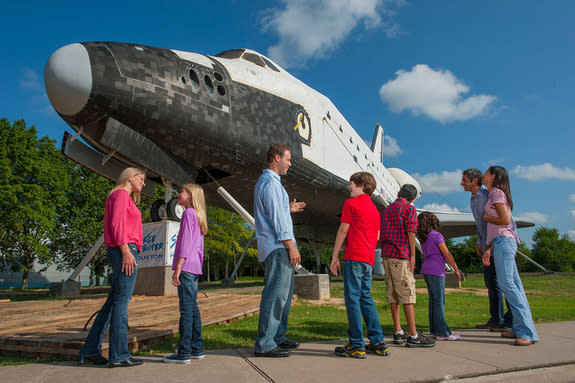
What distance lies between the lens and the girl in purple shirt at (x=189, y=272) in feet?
9.64

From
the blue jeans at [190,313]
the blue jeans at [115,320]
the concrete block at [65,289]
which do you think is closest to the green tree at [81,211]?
the concrete block at [65,289]

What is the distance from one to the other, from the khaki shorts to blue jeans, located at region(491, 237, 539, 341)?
1.06 metres

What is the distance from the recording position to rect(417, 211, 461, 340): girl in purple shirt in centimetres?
401

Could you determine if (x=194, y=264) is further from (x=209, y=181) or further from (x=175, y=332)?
(x=209, y=181)

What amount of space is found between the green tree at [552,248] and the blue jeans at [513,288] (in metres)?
65.7

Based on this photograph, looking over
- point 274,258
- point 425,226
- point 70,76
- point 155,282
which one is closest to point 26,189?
point 155,282

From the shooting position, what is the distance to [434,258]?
4207 mm

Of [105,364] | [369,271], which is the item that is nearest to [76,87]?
[105,364]

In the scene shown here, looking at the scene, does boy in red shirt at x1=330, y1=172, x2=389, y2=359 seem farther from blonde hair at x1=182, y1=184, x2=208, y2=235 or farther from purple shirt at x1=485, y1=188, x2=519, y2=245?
purple shirt at x1=485, y1=188, x2=519, y2=245

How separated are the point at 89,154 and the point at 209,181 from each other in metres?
2.46

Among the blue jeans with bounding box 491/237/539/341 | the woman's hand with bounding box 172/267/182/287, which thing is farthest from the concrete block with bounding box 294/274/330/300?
the woman's hand with bounding box 172/267/182/287

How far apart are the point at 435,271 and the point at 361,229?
1321 mm

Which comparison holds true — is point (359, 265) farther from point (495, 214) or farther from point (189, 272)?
point (495, 214)

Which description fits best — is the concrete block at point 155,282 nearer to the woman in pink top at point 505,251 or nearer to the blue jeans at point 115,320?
the blue jeans at point 115,320
